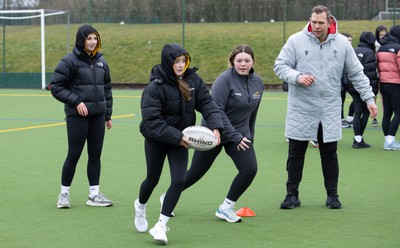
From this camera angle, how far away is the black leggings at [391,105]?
42.9ft

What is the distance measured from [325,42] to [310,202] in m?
1.70

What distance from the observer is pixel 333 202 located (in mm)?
8500

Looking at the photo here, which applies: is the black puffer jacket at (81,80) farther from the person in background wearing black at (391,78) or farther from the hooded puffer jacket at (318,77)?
the person in background wearing black at (391,78)

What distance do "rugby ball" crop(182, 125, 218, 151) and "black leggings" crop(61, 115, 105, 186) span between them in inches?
76.6

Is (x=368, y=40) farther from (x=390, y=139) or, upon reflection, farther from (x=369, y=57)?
(x=390, y=139)

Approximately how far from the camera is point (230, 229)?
24.9 ft

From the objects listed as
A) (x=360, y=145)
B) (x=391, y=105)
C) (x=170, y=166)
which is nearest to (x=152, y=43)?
(x=360, y=145)

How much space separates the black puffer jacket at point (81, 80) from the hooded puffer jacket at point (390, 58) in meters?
5.74

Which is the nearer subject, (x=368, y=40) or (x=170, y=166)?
(x=170, y=166)

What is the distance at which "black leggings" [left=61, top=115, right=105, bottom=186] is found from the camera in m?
8.52

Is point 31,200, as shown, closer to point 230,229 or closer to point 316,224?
point 230,229

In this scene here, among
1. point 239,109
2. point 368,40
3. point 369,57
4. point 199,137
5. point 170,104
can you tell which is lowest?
point 199,137

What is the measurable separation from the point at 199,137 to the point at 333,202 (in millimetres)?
2225

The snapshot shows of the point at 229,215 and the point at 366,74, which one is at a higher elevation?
the point at 366,74
